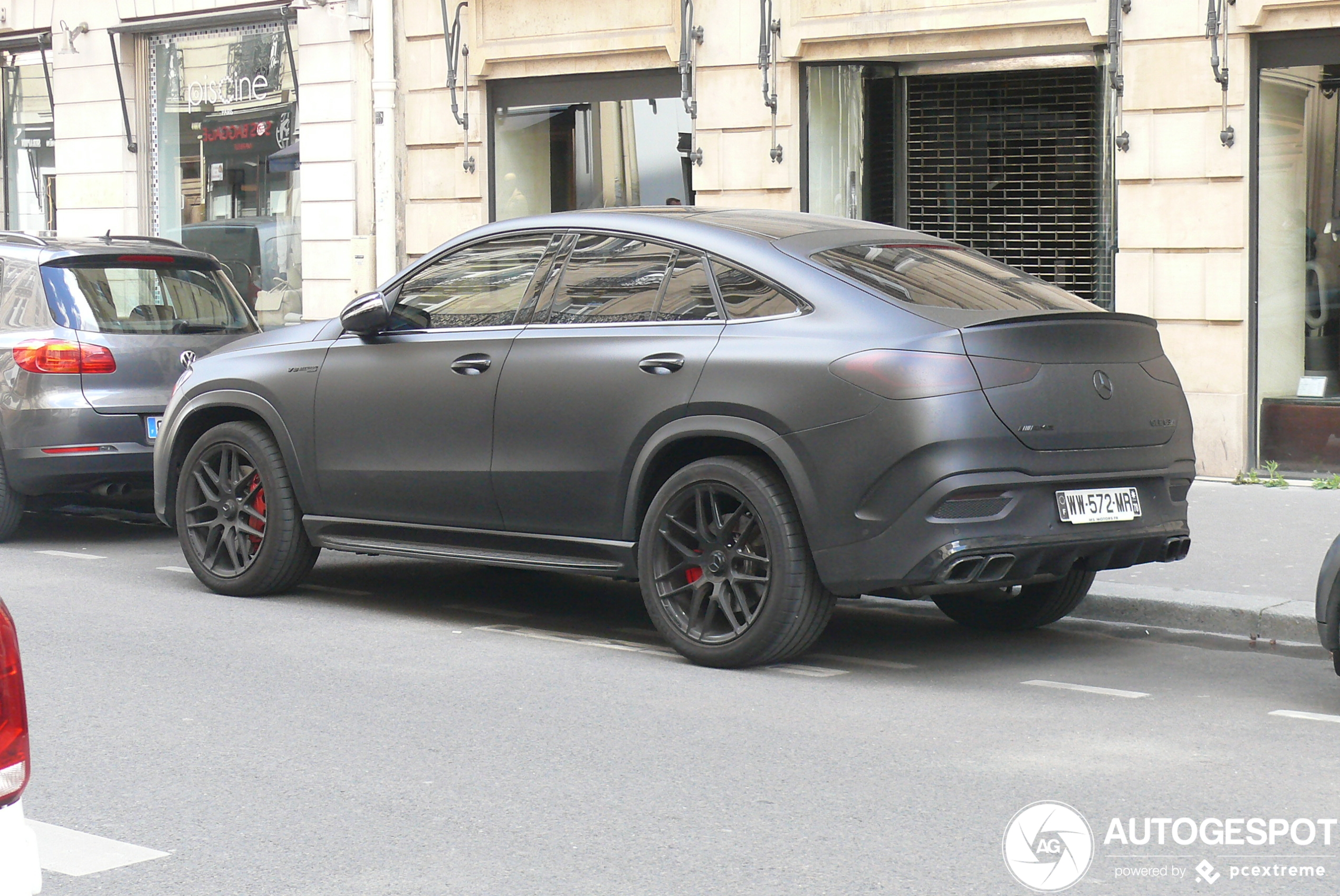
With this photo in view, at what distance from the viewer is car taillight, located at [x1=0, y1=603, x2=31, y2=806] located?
279 centimetres

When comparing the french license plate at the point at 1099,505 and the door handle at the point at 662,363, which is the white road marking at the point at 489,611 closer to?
the door handle at the point at 662,363

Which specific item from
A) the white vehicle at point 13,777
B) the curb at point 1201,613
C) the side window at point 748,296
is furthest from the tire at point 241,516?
the white vehicle at point 13,777

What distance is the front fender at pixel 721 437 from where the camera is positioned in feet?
20.1

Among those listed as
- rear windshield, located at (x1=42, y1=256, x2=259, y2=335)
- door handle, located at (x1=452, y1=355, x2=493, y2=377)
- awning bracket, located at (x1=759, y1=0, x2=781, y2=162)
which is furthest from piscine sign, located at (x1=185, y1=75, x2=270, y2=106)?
door handle, located at (x1=452, y1=355, x2=493, y2=377)

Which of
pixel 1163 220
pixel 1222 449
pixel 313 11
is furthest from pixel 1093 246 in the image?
pixel 313 11

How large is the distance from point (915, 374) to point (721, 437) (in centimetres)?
81

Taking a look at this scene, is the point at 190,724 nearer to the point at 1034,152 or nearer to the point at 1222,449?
the point at 1222,449

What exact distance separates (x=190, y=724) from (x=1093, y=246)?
8992 mm

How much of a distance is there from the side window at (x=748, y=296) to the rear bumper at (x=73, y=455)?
4383 millimetres

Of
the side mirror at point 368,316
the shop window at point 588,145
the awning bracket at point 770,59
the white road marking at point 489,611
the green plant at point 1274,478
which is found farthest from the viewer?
the shop window at point 588,145

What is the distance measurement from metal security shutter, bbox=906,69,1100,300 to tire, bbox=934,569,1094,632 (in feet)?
19.7

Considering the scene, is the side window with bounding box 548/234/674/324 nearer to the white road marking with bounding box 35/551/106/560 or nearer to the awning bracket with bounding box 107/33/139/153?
the white road marking with bounding box 35/551/106/560

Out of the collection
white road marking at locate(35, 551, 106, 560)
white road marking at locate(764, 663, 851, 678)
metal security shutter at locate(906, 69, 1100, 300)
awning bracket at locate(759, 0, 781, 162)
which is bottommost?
white road marking at locate(35, 551, 106, 560)

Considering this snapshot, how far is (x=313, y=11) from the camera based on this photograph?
55.4 ft
